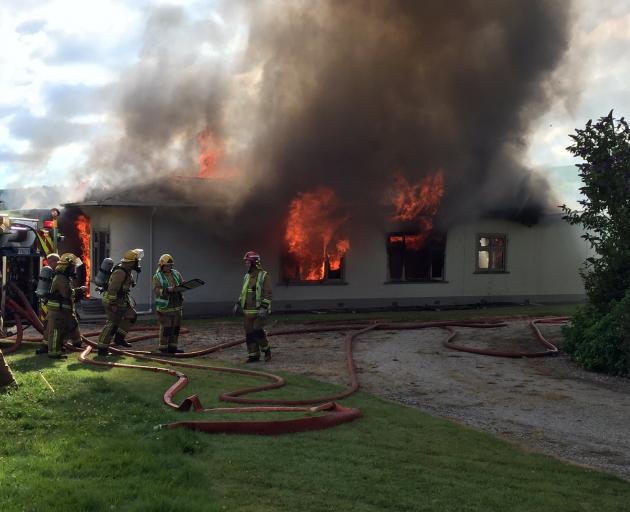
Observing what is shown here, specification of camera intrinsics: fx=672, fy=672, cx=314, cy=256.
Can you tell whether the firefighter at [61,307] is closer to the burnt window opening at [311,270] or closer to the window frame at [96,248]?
the window frame at [96,248]

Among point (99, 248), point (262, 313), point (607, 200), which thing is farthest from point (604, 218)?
point (99, 248)

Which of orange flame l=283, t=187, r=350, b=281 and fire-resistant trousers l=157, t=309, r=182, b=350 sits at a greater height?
orange flame l=283, t=187, r=350, b=281

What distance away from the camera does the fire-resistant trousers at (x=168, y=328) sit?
11.0m

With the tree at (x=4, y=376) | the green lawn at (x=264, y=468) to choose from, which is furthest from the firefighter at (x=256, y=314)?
the tree at (x=4, y=376)

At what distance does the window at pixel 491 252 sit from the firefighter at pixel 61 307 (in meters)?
13.3

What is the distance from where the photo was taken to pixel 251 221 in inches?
668

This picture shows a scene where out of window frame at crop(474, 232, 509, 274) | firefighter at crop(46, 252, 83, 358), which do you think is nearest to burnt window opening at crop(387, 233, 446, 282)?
window frame at crop(474, 232, 509, 274)

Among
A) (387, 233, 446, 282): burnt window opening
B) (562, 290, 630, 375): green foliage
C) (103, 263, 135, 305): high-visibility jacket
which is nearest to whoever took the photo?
(562, 290, 630, 375): green foliage

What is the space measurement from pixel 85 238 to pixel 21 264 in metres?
6.15

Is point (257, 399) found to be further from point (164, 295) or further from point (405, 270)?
point (405, 270)

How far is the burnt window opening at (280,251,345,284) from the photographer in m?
18.0

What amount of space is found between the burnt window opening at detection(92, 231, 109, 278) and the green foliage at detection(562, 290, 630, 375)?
11.0 metres

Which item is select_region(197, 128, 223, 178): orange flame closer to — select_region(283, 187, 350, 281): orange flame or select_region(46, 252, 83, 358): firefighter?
select_region(283, 187, 350, 281): orange flame

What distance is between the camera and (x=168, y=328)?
11.0 m
